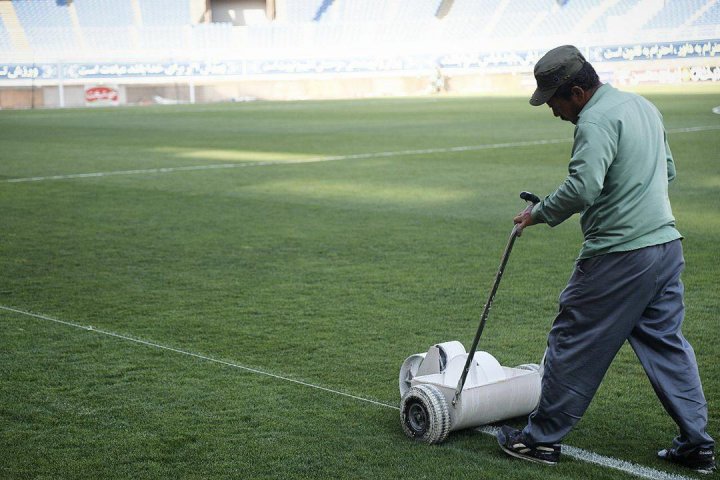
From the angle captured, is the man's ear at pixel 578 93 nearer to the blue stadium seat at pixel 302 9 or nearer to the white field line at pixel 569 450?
the white field line at pixel 569 450

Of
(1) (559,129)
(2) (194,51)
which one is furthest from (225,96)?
(1) (559,129)

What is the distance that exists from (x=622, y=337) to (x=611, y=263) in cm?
31

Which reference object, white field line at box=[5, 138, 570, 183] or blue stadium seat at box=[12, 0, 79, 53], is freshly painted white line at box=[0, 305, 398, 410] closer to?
white field line at box=[5, 138, 570, 183]

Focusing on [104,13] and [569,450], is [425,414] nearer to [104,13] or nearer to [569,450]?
[569,450]

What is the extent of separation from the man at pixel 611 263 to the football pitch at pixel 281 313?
0.29m

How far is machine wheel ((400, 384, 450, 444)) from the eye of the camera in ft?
14.4

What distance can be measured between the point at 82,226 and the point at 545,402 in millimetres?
7969

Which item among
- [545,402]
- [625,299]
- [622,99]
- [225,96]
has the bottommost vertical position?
[545,402]

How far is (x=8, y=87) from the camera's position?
1861 inches

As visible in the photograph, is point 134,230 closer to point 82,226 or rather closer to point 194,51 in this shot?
point 82,226

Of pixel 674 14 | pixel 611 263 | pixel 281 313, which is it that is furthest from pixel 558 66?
pixel 674 14

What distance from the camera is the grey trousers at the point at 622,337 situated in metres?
3.97

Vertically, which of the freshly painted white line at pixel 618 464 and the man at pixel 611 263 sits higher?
the man at pixel 611 263

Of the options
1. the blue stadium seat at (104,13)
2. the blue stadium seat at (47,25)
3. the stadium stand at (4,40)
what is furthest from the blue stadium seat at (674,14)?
the stadium stand at (4,40)
